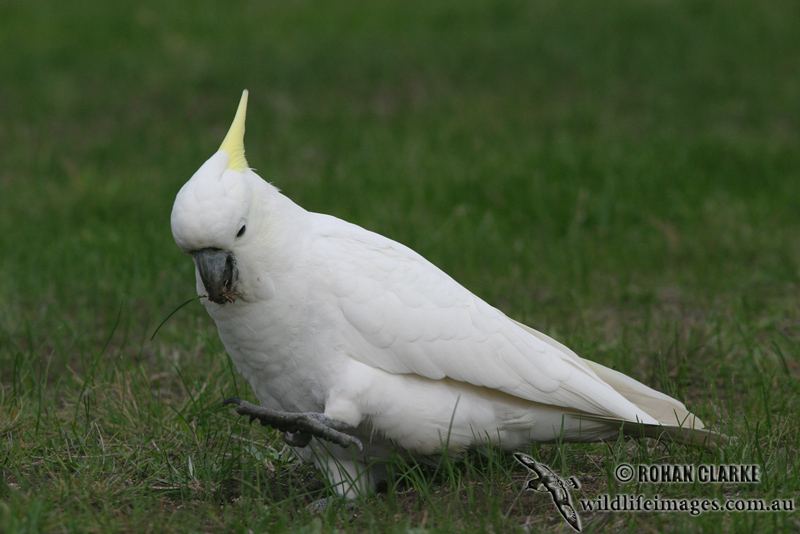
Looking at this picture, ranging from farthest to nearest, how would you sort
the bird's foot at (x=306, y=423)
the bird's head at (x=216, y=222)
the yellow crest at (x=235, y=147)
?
1. the yellow crest at (x=235, y=147)
2. the bird's foot at (x=306, y=423)
3. the bird's head at (x=216, y=222)

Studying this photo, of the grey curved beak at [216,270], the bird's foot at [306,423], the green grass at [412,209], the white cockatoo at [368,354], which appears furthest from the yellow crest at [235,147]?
the green grass at [412,209]

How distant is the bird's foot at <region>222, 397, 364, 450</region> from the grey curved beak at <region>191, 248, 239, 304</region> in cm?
34

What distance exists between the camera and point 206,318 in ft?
13.6

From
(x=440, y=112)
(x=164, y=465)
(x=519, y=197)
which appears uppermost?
(x=440, y=112)

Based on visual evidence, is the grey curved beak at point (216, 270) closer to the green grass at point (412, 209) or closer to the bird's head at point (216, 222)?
the bird's head at point (216, 222)

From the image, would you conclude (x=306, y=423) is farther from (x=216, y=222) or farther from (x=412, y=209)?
(x=412, y=209)

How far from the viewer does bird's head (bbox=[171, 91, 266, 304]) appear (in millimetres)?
2250

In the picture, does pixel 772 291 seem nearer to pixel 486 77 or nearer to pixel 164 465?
pixel 164 465

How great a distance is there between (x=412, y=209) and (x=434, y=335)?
9.31ft

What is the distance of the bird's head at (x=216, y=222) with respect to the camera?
225cm

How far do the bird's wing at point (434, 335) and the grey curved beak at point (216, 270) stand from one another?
30 centimetres

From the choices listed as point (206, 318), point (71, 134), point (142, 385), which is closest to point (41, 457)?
point (142, 385)

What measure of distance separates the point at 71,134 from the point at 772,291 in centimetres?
563

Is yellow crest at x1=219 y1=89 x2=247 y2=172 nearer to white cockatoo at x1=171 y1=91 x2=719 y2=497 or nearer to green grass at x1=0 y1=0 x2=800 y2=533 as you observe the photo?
white cockatoo at x1=171 y1=91 x2=719 y2=497
